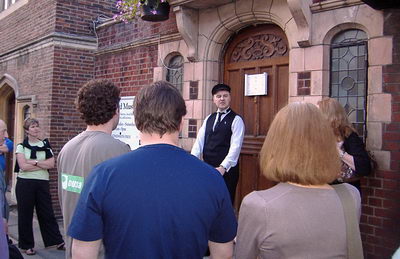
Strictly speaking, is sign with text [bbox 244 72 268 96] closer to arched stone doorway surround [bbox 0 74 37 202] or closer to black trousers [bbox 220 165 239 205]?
black trousers [bbox 220 165 239 205]

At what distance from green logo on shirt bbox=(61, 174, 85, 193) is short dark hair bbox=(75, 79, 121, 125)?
374mm

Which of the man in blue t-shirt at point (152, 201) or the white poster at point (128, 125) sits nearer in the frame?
the man in blue t-shirt at point (152, 201)

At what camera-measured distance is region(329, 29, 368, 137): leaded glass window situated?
14.6ft

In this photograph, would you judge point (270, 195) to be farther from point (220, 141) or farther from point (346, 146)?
point (220, 141)

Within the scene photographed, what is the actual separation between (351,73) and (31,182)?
178 inches

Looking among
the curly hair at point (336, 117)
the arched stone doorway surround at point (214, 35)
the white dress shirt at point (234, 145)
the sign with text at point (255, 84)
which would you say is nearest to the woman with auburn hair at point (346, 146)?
the curly hair at point (336, 117)

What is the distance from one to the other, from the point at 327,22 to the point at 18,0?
8532 millimetres

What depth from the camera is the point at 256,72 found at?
571 centimetres

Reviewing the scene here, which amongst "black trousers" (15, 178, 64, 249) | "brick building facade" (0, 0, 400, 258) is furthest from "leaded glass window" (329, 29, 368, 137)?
"black trousers" (15, 178, 64, 249)

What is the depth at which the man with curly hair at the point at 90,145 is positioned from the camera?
2498mm

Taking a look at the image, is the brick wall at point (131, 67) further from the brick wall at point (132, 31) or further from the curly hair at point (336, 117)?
the curly hair at point (336, 117)

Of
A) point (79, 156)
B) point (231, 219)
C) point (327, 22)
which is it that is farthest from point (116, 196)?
point (327, 22)

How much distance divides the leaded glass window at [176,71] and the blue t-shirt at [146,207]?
505cm

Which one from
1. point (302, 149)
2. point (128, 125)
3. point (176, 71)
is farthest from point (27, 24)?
point (302, 149)
